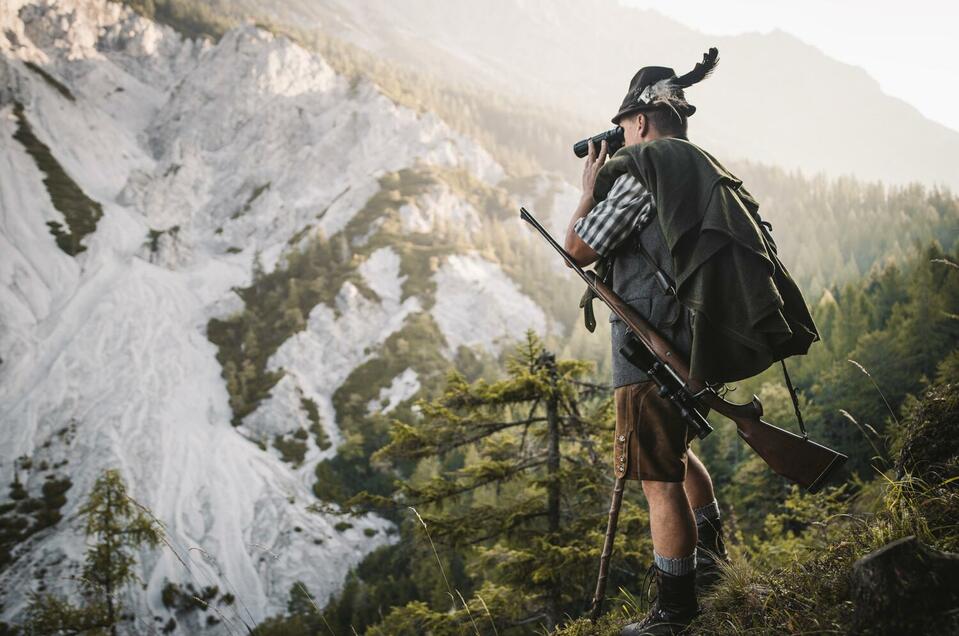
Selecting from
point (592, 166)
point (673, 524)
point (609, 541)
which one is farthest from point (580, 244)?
point (609, 541)

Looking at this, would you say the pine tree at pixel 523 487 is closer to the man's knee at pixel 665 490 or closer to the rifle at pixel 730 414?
the man's knee at pixel 665 490

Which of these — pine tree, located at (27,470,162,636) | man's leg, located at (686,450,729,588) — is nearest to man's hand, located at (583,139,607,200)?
man's leg, located at (686,450,729,588)

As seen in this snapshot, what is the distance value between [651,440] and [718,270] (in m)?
0.92

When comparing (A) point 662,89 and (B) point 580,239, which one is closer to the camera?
(B) point 580,239

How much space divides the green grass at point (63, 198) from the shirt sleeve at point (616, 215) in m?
90.8

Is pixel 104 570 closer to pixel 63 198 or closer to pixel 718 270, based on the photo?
pixel 718 270

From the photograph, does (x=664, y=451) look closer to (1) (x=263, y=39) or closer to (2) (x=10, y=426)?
(2) (x=10, y=426)

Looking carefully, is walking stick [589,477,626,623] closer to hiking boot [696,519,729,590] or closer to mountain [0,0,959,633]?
hiking boot [696,519,729,590]

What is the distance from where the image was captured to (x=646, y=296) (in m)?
2.57

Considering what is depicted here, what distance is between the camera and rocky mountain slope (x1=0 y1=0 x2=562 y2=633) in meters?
46.8

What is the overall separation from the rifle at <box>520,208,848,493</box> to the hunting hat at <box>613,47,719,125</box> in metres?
1.27

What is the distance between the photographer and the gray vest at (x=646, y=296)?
2.46m

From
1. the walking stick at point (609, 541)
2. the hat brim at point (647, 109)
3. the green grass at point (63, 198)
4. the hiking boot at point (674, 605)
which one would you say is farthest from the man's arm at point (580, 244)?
the green grass at point (63, 198)

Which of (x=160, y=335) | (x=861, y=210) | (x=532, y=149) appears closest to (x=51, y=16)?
(x=160, y=335)
